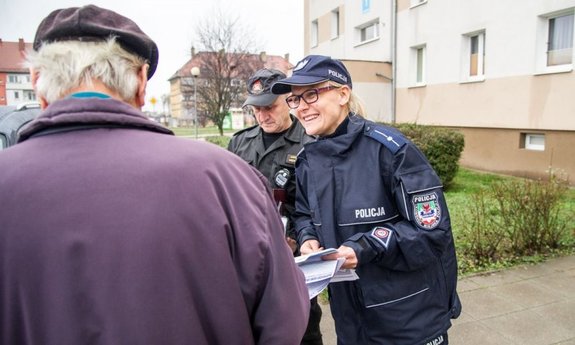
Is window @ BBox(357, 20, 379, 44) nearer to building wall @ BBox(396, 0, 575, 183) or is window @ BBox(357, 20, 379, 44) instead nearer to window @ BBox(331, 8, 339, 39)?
window @ BBox(331, 8, 339, 39)

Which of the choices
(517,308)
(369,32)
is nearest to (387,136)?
(517,308)

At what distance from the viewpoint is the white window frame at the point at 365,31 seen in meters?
17.6

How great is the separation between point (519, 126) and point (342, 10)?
11596mm

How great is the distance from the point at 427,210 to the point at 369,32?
59.7ft

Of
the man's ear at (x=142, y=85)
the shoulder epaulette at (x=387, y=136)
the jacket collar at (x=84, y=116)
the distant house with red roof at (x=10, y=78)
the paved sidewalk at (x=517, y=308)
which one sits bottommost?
the paved sidewalk at (x=517, y=308)

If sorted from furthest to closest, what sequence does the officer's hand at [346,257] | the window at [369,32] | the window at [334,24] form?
the window at [334,24] < the window at [369,32] < the officer's hand at [346,257]

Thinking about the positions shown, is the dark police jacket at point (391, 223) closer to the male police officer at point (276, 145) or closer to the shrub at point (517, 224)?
the male police officer at point (276, 145)

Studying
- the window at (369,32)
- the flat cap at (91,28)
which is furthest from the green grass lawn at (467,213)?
the window at (369,32)

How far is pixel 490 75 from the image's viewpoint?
11617 millimetres

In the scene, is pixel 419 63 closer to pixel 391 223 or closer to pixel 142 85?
pixel 391 223

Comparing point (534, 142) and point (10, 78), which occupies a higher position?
point (10, 78)

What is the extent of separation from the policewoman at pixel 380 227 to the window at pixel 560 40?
397 inches

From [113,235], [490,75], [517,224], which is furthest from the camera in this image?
[490,75]

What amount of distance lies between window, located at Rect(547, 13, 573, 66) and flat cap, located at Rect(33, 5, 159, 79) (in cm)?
1116
